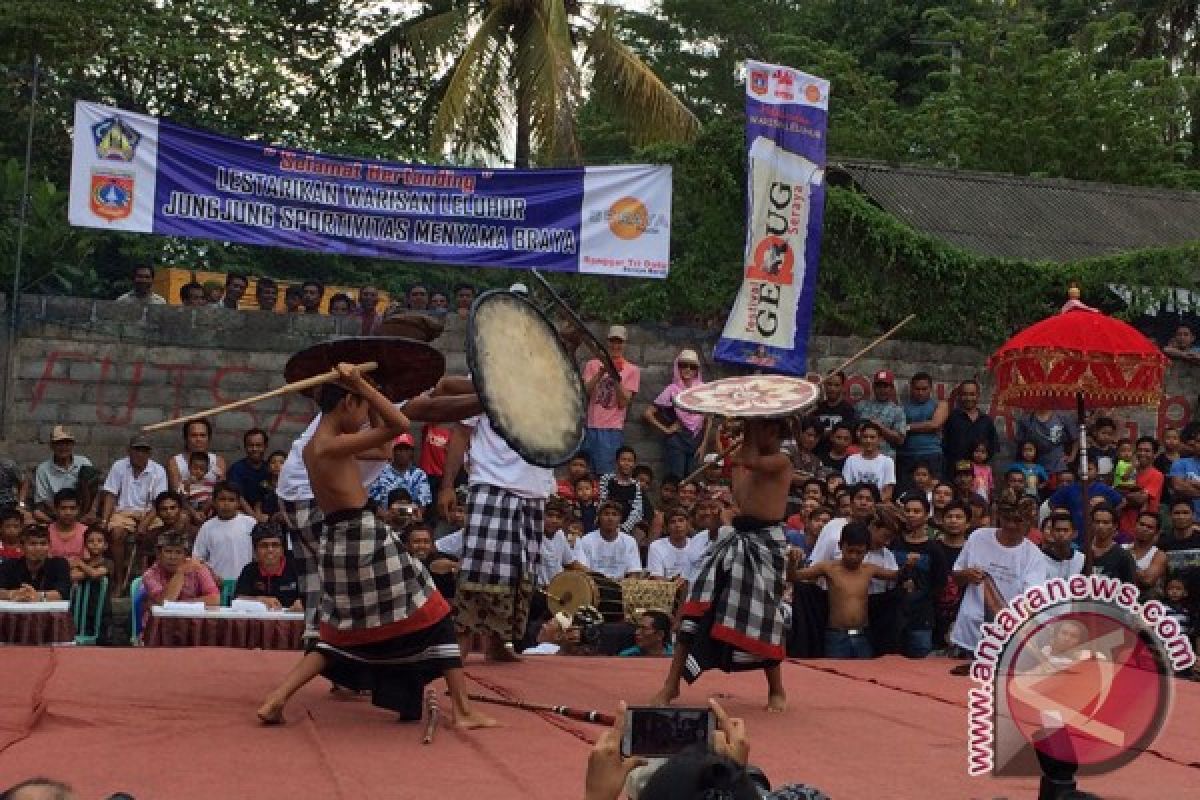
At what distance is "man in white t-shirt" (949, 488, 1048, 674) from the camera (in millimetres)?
11617

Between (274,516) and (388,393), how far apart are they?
16.1ft

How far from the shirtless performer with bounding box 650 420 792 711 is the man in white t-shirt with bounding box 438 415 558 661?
44.3 inches

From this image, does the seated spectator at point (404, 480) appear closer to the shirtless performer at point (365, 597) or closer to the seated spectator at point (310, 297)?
the seated spectator at point (310, 297)

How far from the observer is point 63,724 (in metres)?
6.93

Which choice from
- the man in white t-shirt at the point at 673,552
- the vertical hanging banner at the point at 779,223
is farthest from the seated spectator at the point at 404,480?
the vertical hanging banner at the point at 779,223

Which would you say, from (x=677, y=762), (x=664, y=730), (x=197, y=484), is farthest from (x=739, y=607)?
(x=197, y=484)

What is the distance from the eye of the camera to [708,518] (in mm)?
13094

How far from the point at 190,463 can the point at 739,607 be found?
257 inches

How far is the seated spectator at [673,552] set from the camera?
41.2 feet

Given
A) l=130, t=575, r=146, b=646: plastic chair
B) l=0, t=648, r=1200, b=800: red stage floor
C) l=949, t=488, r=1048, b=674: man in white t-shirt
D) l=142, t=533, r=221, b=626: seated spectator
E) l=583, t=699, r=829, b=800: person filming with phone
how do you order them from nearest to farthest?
1. l=583, t=699, r=829, b=800: person filming with phone
2. l=0, t=648, r=1200, b=800: red stage floor
3. l=142, t=533, r=221, b=626: seated spectator
4. l=130, t=575, r=146, b=646: plastic chair
5. l=949, t=488, r=1048, b=674: man in white t-shirt

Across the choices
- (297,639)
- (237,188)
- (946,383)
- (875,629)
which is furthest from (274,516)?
(946,383)

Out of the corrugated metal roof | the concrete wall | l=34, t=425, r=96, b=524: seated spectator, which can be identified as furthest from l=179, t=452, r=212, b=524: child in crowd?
the corrugated metal roof

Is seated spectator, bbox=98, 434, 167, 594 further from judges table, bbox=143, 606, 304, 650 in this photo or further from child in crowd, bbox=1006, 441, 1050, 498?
child in crowd, bbox=1006, 441, 1050, 498

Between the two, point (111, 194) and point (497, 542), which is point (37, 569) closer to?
point (497, 542)
